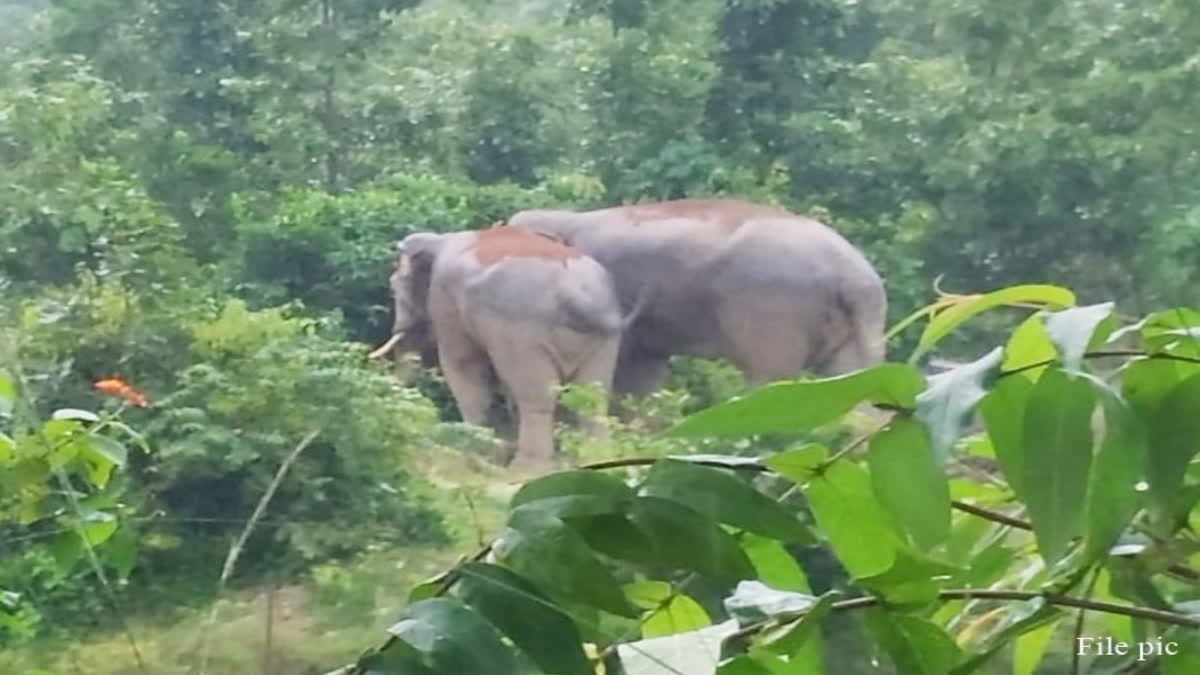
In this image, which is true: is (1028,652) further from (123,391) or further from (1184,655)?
(123,391)

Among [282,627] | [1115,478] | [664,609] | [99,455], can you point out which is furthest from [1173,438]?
[282,627]

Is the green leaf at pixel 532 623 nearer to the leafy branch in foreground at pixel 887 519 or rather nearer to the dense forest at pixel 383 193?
the leafy branch in foreground at pixel 887 519

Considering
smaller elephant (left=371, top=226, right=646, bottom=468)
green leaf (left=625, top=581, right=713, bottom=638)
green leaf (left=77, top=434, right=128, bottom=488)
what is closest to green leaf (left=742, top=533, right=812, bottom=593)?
green leaf (left=625, top=581, right=713, bottom=638)

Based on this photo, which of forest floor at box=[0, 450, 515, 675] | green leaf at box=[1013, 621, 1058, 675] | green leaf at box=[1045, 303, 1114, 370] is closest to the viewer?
green leaf at box=[1045, 303, 1114, 370]

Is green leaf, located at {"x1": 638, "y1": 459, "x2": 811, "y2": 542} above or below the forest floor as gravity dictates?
above

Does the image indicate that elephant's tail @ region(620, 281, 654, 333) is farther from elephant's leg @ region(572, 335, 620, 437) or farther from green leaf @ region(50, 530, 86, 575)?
green leaf @ region(50, 530, 86, 575)

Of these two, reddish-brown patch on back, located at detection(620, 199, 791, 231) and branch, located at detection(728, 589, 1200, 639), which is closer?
branch, located at detection(728, 589, 1200, 639)

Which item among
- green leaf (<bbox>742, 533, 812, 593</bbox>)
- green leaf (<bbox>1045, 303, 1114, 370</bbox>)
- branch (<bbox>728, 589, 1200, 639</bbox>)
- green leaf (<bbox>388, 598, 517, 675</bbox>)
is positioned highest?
green leaf (<bbox>1045, 303, 1114, 370</bbox>)

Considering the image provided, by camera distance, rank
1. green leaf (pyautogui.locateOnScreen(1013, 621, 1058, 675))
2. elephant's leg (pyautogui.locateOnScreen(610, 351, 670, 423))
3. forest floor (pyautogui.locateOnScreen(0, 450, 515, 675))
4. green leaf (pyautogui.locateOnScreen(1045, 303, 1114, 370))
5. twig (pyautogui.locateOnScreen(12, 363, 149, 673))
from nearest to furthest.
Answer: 1. green leaf (pyautogui.locateOnScreen(1045, 303, 1114, 370))
2. green leaf (pyautogui.locateOnScreen(1013, 621, 1058, 675))
3. twig (pyautogui.locateOnScreen(12, 363, 149, 673))
4. forest floor (pyautogui.locateOnScreen(0, 450, 515, 675))
5. elephant's leg (pyautogui.locateOnScreen(610, 351, 670, 423))

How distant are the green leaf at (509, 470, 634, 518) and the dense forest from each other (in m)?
0.38

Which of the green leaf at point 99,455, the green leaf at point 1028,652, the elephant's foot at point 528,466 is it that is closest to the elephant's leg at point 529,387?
the elephant's foot at point 528,466

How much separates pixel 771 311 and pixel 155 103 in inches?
12.5

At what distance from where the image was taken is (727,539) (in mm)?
283

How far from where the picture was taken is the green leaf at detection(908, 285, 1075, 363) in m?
0.30
